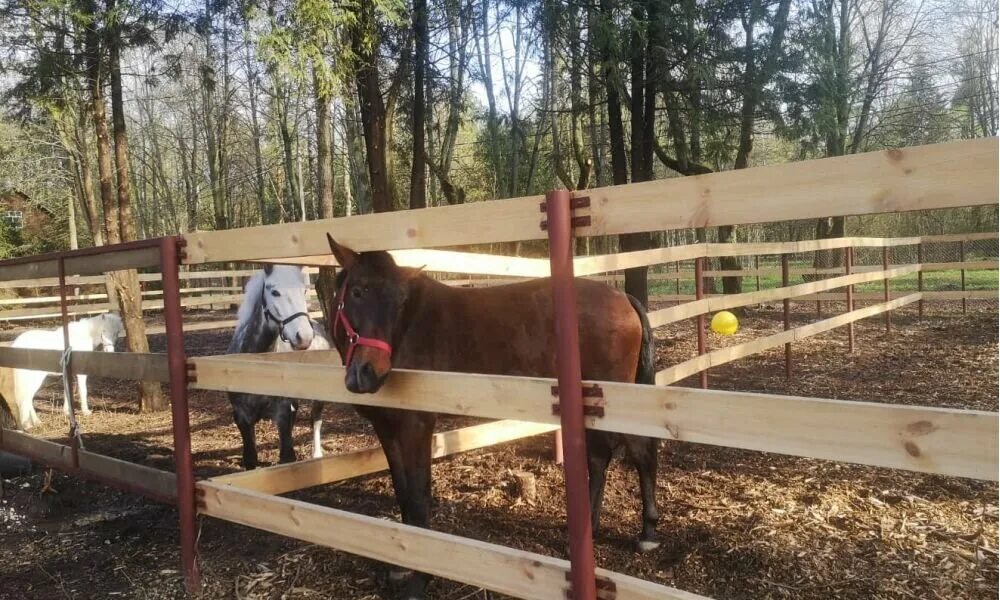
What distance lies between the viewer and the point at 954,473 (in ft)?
4.94

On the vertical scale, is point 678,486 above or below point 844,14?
below

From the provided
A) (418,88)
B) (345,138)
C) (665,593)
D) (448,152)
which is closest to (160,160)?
(345,138)

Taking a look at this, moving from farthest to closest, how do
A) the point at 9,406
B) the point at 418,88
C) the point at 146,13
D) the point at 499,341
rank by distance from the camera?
the point at 418,88, the point at 146,13, the point at 9,406, the point at 499,341

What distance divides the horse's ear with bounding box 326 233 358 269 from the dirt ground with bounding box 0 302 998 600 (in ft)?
5.49

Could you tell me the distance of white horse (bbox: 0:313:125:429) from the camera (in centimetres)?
747

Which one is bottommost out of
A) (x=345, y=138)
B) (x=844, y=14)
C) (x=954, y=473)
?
(x=954, y=473)

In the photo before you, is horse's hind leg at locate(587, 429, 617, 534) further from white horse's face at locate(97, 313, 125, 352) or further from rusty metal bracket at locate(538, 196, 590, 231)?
white horse's face at locate(97, 313, 125, 352)

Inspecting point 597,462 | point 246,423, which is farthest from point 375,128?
point 597,462

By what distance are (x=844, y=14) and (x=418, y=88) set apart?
13246 mm

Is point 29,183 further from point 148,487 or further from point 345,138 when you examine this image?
point 148,487

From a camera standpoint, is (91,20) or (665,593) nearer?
(665,593)

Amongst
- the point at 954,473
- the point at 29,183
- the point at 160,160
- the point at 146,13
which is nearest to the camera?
the point at 954,473

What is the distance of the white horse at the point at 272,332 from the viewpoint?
5082mm

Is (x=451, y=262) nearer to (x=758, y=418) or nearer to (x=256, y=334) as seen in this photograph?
(x=256, y=334)
